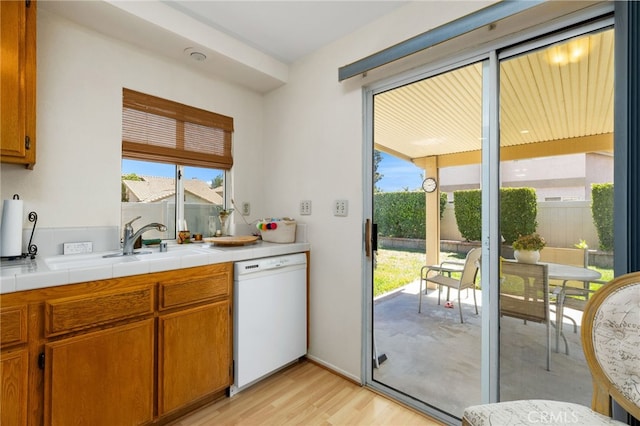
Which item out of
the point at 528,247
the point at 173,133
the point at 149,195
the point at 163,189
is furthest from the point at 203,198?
the point at 528,247

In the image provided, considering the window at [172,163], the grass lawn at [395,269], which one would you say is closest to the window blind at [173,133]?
the window at [172,163]

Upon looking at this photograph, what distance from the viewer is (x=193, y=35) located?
1.96 metres

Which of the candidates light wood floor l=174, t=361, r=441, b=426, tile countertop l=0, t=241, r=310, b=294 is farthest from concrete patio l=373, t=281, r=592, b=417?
tile countertop l=0, t=241, r=310, b=294

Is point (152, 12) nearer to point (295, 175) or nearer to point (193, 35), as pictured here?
point (193, 35)

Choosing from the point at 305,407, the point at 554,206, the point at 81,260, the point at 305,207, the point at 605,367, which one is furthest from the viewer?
the point at 305,207

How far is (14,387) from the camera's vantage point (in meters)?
1.19

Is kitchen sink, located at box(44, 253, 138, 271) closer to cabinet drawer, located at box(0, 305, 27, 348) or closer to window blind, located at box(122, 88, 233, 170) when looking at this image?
cabinet drawer, located at box(0, 305, 27, 348)

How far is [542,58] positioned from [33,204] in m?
2.94

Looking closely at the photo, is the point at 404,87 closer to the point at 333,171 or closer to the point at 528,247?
the point at 333,171

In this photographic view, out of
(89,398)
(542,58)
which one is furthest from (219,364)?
(542,58)

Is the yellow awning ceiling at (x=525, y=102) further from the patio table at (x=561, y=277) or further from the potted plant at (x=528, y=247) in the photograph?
the patio table at (x=561, y=277)

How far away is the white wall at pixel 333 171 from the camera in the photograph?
6.85 ft

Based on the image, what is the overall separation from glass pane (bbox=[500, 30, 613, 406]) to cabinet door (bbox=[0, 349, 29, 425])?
2.30 m

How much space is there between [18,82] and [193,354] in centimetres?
173
